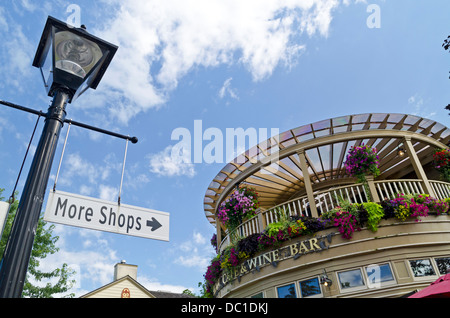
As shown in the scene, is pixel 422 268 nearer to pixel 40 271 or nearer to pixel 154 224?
pixel 154 224

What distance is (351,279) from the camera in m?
8.60

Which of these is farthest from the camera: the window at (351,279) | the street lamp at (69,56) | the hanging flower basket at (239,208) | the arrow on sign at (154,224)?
the hanging flower basket at (239,208)

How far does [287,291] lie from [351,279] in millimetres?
1826

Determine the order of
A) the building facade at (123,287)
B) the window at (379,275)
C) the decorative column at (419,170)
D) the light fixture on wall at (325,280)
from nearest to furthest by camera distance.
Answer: the window at (379,275) → the light fixture on wall at (325,280) → the decorative column at (419,170) → the building facade at (123,287)

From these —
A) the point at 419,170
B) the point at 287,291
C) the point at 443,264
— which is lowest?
the point at 287,291

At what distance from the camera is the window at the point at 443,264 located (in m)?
8.38

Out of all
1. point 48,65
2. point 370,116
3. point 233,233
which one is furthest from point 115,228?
point 370,116

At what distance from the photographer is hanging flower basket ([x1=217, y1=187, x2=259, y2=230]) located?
11633mm

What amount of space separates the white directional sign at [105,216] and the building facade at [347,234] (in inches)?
211

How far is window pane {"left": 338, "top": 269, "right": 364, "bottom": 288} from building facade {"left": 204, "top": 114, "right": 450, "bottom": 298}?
25mm

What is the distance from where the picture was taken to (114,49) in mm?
3629

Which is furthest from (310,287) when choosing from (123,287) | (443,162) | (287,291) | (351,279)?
(123,287)

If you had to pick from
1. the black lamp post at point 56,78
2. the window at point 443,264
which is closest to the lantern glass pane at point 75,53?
the black lamp post at point 56,78

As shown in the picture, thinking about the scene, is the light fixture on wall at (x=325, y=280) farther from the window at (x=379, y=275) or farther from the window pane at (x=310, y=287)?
the window at (x=379, y=275)
